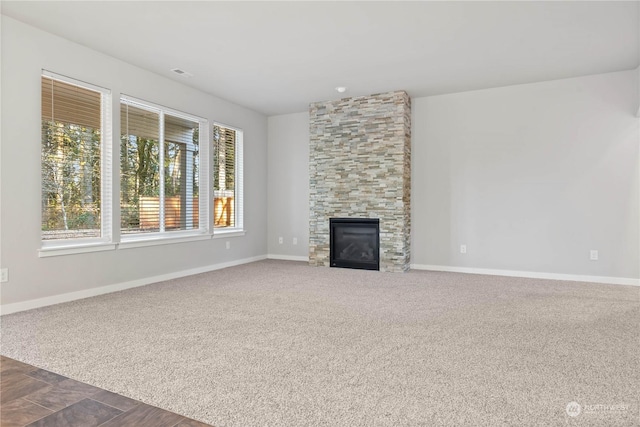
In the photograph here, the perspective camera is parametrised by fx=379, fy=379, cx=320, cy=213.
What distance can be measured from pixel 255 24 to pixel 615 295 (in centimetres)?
463

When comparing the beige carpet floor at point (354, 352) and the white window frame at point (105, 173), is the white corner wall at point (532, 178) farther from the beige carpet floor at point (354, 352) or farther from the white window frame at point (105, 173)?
the white window frame at point (105, 173)

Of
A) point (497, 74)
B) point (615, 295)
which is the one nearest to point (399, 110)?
point (497, 74)

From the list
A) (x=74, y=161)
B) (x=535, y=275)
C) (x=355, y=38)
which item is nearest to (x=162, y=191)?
(x=74, y=161)

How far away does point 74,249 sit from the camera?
386 centimetres

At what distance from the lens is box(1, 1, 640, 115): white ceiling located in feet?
10.6

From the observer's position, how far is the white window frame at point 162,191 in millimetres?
4553

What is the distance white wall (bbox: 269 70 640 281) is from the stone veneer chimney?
1.45 ft

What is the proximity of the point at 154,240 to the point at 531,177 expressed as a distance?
16.6 feet

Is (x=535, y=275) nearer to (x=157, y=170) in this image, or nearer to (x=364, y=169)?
(x=364, y=169)

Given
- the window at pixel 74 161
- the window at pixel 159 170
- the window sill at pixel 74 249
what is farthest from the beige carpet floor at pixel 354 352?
the window at pixel 159 170

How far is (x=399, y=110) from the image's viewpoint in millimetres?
5531

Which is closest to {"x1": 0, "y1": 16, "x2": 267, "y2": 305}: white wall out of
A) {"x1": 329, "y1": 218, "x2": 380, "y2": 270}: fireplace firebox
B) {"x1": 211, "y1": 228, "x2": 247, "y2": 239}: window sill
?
{"x1": 211, "y1": 228, "x2": 247, "y2": 239}: window sill

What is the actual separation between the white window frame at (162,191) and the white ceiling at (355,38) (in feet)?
1.50

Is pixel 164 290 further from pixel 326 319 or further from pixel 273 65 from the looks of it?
pixel 273 65
